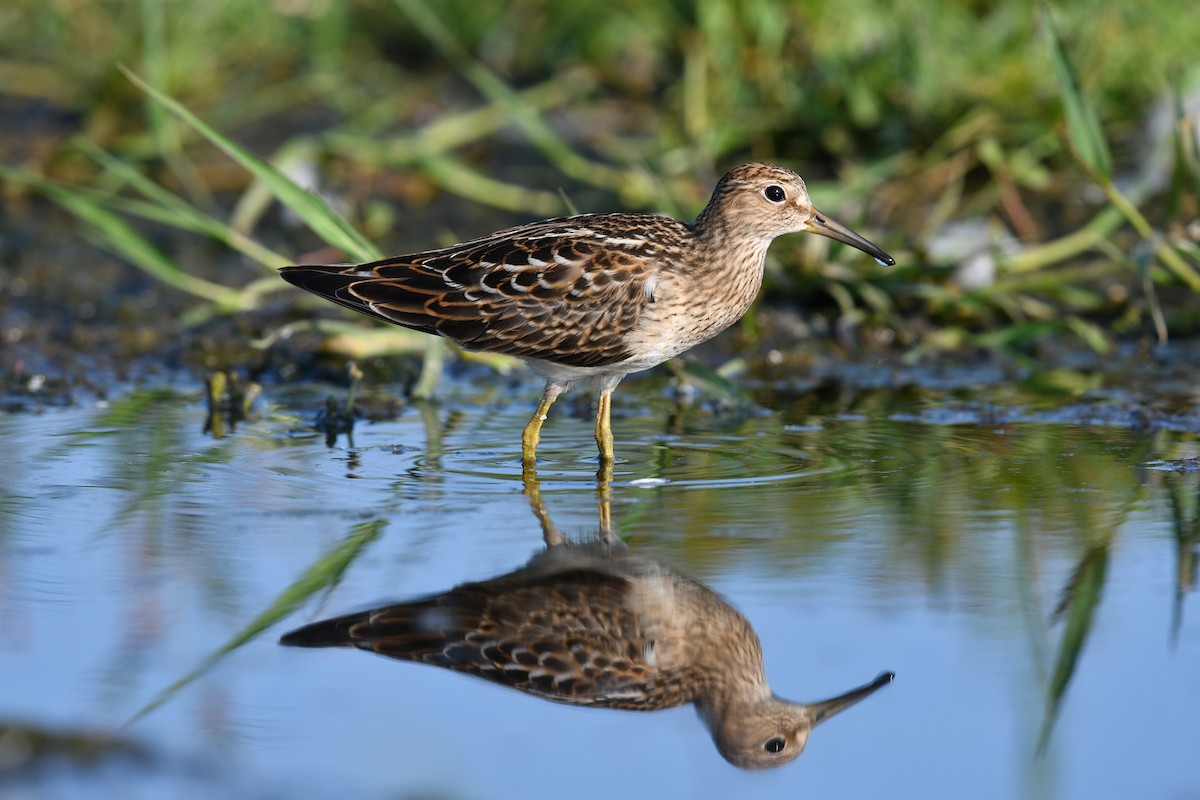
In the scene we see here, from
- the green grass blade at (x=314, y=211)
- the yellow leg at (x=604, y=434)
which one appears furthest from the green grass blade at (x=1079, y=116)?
the green grass blade at (x=314, y=211)

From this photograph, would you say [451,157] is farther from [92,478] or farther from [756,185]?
[92,478]

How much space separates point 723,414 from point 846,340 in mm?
1389

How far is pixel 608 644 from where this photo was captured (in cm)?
439

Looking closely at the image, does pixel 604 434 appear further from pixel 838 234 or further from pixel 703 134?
pixel 703 134

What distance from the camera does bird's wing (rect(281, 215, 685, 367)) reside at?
6.45 m

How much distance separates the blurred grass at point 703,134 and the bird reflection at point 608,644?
9.67 feet

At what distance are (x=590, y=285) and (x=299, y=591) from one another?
2145 mm

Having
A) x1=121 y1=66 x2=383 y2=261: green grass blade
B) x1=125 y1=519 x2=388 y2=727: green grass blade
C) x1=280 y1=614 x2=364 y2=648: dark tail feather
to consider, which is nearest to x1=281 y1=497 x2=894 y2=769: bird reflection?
x1=280 y1=614 x2=364 y2=648: dark tail feather

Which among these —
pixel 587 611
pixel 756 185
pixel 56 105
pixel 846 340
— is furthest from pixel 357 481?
pixel 56 105

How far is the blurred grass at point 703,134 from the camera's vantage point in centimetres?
837

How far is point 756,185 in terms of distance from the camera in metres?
6.77

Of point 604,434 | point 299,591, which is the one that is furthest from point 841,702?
point 604,434

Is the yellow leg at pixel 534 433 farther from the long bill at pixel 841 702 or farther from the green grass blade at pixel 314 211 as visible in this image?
the long bill at pixel 841 702

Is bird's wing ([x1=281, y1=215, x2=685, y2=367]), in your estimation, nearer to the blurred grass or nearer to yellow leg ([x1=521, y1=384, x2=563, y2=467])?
yellow leg ([x1=521, y1=384, x2=563, y2=467])
